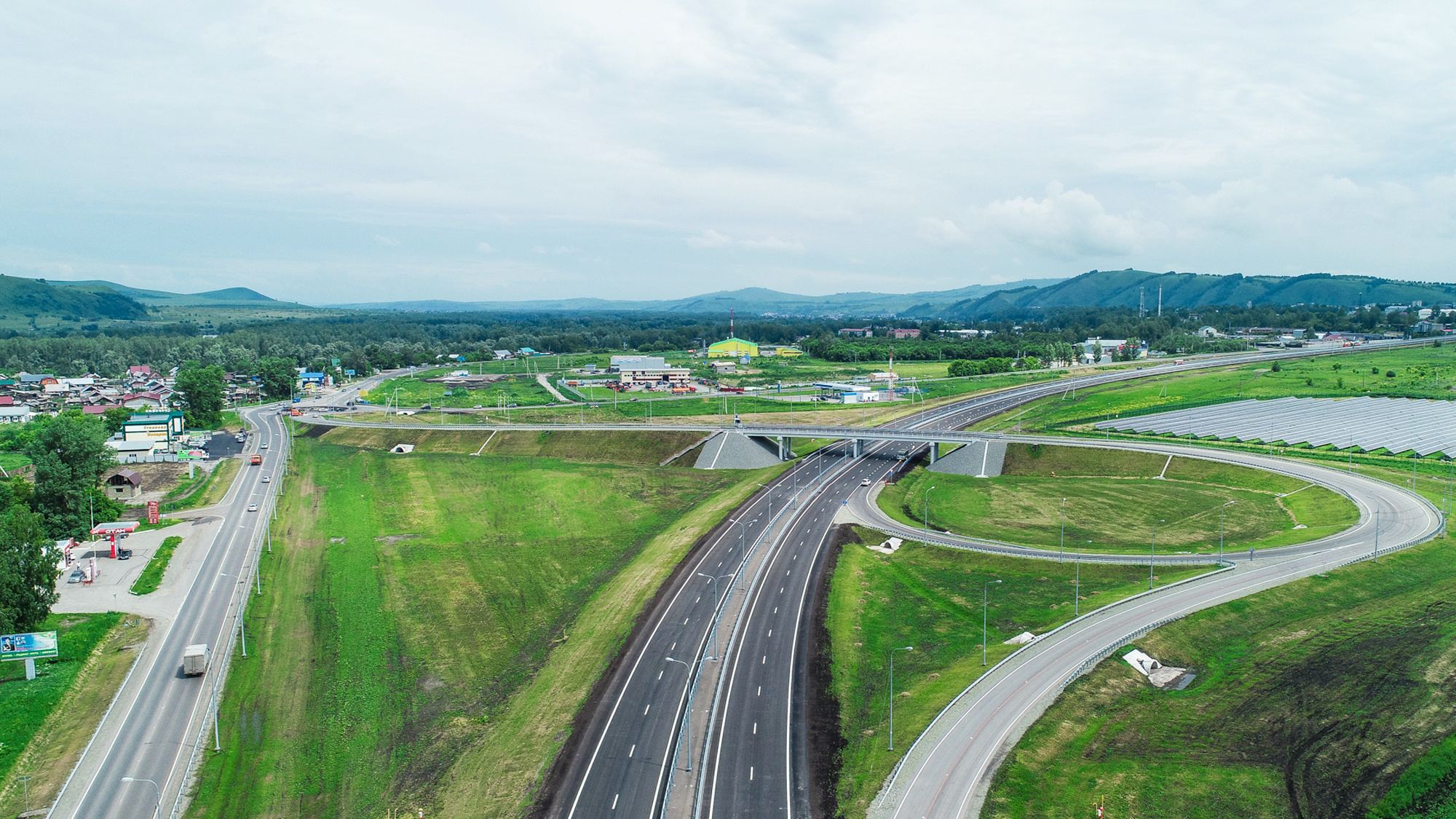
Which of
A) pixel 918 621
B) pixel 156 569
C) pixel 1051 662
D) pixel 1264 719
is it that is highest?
pixel 156 569

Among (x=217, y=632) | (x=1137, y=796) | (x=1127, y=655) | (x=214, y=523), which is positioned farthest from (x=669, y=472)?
(x=1137, y=796)

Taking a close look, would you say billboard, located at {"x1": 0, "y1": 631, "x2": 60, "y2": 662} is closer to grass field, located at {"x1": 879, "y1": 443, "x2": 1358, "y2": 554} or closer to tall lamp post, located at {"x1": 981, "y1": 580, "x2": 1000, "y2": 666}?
tall lamp post, located at {"x1": 981, "y1": 580, "x2": 1000, "y2": 666}

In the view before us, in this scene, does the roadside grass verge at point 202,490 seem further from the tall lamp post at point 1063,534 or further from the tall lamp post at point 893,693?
the tall lamp post at point 1063,534

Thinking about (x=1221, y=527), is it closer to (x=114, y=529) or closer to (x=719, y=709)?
(x=719, y=709)

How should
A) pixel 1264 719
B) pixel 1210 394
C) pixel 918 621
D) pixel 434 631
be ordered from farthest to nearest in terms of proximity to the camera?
1. pixel 1210 394
2. pixel 918 621
3. pixel 434 631
4. pixel 1264 719

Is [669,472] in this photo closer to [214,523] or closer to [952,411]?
[214,523]

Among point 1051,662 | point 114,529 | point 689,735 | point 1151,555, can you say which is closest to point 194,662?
point 689,735

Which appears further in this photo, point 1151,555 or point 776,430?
point 776,430

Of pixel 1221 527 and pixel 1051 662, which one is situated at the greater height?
pixel 1221 527

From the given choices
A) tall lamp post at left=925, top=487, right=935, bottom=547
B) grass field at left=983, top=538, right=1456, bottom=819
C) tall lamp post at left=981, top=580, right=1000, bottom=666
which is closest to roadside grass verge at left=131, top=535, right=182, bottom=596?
tall lamp post at left=981, top=580, right=1000, bottom=666
